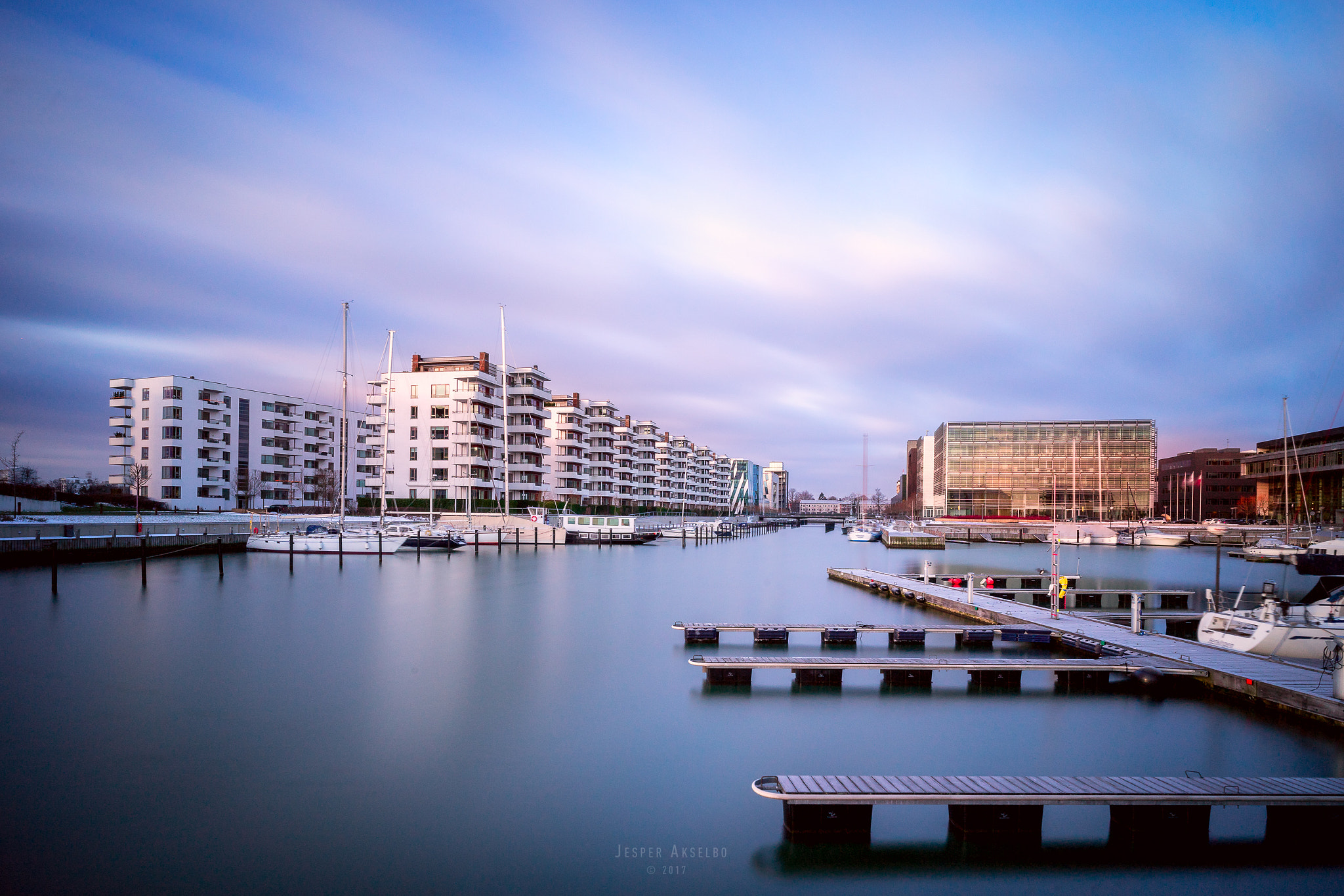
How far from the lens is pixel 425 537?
72.1m

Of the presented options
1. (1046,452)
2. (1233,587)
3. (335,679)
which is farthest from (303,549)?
(1046,452)

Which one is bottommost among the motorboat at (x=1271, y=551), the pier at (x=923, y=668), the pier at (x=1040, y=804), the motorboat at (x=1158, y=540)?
the motorboat at (x=1158, y=540)

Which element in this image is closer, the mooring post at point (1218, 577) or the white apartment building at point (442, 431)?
the mooring post at point (1218, 577)

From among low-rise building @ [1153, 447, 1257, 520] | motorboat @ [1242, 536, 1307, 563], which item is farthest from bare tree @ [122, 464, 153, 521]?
low-rise building @ [1153, 447, 1257, 520]

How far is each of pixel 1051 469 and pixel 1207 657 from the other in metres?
139

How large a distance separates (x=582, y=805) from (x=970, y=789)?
21.2ft

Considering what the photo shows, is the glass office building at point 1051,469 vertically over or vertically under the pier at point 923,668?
over

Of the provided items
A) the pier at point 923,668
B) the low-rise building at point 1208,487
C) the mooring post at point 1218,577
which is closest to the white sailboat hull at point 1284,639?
the pier at point 923,668

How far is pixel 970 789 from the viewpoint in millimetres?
11203

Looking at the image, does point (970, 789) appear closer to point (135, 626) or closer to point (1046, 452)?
point (135, 626)

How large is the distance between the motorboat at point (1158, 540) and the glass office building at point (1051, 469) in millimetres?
22522

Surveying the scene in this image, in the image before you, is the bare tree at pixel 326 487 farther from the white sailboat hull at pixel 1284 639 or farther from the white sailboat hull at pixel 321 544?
the white sailboat hull at pixel 1284 639

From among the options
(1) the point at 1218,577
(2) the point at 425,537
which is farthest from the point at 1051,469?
(1) the point at 1218,577

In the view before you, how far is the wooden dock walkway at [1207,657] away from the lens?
16594 millimetres
